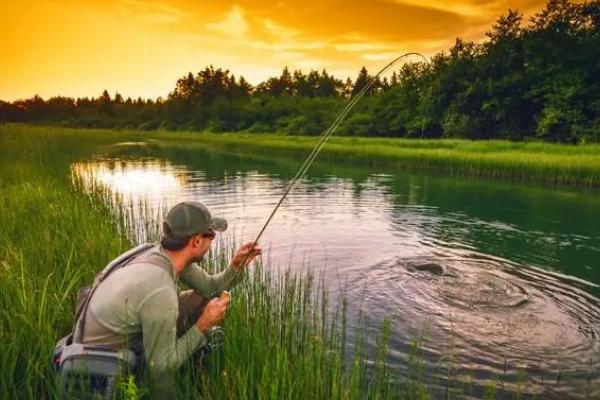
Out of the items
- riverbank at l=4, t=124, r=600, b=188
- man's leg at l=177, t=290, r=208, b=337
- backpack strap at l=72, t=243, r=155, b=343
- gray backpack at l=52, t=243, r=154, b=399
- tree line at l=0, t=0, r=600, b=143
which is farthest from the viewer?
tree line at l=0, t=0, r=600, b=143

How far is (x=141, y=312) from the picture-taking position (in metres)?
2.76

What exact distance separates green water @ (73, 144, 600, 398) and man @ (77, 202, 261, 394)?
11.1 feet

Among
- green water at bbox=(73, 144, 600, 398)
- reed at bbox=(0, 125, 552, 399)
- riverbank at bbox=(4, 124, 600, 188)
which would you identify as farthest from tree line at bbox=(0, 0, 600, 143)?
reed at bbox=(0, 125, 552, 399)

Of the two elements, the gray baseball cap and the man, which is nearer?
the man

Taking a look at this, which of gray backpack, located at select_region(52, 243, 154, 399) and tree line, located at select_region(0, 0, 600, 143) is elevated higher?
tree line, located at select_region(0, 0, 600, 143)

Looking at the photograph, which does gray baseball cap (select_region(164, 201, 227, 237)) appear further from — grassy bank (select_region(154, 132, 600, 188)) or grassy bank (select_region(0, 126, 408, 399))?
grassy bank (select_region(154, 132, 600, 188))

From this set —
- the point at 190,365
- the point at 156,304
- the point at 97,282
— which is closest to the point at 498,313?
→ the point at 190,365

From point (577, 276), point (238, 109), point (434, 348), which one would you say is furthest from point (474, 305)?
point (238, 109)

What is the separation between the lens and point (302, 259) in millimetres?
9812

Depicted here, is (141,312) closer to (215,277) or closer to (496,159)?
(215,277)

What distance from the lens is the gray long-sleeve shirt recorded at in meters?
2.75

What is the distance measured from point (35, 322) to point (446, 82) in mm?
52522

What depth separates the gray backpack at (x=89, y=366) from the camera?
2.71 meters

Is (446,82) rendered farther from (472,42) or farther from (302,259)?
(302,259)
